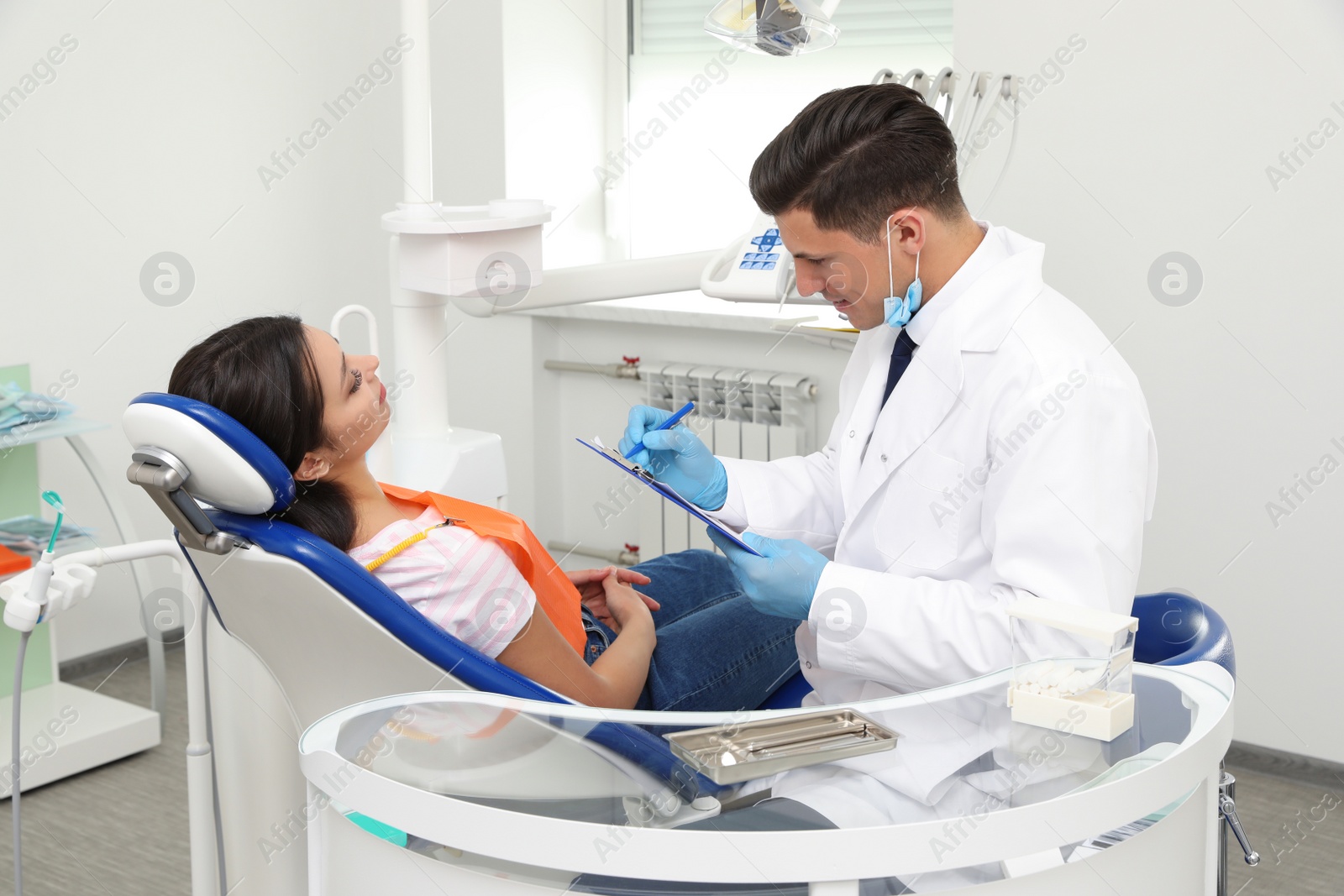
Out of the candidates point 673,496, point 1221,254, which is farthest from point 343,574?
point 1221,254

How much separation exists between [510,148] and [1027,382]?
2282mm

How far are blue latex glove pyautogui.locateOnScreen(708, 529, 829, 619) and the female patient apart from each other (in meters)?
0.21

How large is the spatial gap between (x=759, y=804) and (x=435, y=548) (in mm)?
536

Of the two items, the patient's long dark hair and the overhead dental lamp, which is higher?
the overhead dental lamp

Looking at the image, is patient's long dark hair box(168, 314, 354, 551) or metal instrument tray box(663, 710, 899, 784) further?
patient's long dark hair box(168, 314, 354, 551)

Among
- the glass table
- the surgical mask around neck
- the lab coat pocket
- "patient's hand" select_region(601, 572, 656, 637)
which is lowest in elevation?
"patient's hand" select_region(601, 572, 656, 637)

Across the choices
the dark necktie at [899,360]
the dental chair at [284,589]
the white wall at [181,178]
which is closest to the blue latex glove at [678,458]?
the dark necktie at [899,360]

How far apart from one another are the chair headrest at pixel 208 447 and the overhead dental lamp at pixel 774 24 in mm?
905

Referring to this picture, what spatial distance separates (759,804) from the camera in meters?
0.98

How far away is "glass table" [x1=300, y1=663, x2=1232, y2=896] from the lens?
0.91m

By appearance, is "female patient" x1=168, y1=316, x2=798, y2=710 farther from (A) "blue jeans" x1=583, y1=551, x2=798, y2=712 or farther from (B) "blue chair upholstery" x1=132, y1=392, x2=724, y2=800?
(B) "blue chair upholstery" x1=132, y1=392, x2=724, y2=800

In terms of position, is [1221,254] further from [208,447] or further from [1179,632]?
[208,447]

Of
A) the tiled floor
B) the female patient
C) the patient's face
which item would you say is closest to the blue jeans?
the female patient

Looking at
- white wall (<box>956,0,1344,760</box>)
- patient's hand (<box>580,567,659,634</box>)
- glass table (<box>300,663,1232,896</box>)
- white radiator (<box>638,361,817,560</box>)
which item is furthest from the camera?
white radiator (<box>638,361,817,560</box>)
